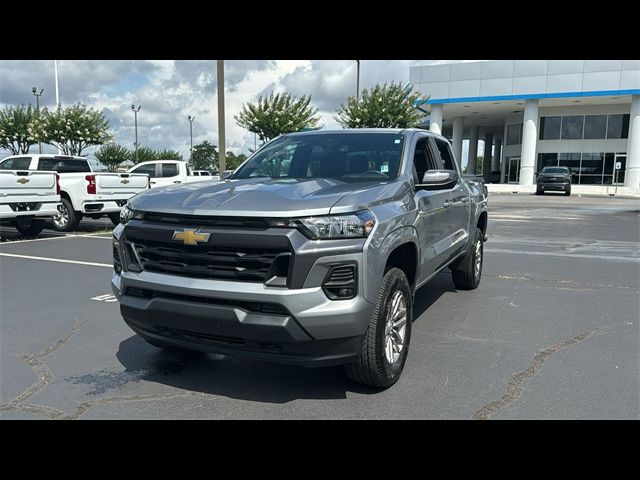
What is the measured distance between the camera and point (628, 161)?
129ft

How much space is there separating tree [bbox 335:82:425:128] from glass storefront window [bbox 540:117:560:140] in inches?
688

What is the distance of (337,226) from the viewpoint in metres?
3.19

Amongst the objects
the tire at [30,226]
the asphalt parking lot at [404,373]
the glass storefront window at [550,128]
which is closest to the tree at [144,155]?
the glass storefront window at [550,128]

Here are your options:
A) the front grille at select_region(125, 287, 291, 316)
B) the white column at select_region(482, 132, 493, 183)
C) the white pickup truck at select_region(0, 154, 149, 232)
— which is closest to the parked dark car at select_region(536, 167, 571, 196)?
the white pickup truck at select_region(0, 154, 149, 232)

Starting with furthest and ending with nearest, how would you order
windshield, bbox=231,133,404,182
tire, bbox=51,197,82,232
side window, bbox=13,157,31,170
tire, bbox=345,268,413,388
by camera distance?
side window, bbox=13,157,31,170 → tire, bbox=51,197,82,232 → windshield, bbox=231,133,404,182 → tire, bbox=345,268,413,388

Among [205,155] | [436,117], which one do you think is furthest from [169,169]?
[205,155]

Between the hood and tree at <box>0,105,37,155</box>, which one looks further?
tree at <box>0,105,37,155</box>

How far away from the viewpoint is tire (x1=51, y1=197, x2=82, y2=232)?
496 inches

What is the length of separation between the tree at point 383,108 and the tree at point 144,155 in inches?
1250

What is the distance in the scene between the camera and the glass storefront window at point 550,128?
4322 centimetres

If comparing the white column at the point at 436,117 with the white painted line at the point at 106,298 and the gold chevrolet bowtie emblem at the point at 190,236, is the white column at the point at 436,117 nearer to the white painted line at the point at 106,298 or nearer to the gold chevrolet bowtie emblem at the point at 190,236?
the white painted line at the point at 106,298

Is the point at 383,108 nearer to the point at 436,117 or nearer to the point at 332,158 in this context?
the point at 436,117

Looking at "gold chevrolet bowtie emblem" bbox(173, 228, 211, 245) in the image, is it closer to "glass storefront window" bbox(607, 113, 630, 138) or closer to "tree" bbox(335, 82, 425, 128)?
"tree" bbox(335, 82, 425, 128)
